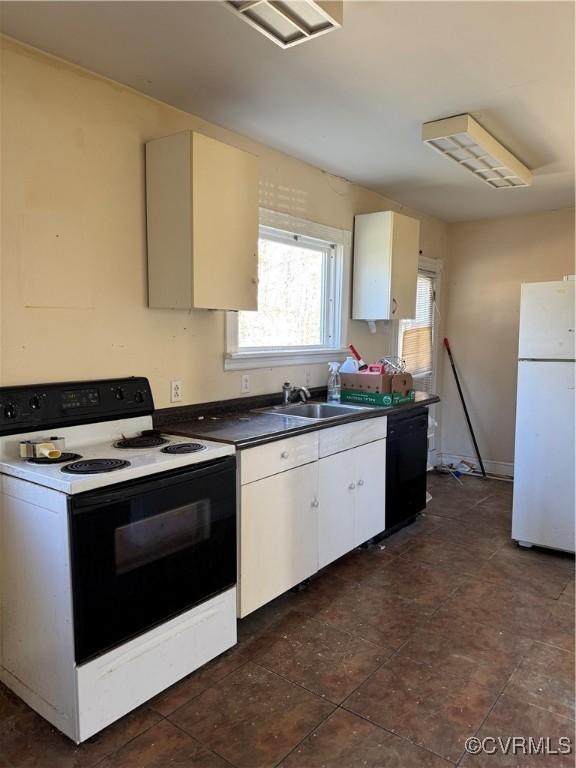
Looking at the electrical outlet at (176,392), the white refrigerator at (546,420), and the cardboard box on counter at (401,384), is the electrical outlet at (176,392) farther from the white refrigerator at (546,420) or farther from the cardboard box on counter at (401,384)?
the white refrigerator at (546,420)

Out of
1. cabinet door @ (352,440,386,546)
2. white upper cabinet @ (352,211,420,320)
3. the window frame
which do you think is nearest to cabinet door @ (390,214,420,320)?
white upper cabinet @ (352,211,420,320)

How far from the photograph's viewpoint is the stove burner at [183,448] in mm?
2107

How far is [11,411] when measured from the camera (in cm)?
201

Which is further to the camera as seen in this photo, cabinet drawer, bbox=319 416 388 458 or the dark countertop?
cabinet drawer, bbox=319 416 388 458

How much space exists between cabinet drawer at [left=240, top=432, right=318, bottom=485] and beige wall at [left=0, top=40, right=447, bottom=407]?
0.63 meters

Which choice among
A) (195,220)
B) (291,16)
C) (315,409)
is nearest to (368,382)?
(315,409)

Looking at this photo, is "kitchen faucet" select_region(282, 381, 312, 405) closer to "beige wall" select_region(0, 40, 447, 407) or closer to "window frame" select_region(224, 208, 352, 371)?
"window frame" select_region(224, 208, 352, 371)

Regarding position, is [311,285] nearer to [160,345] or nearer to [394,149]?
[394,149]

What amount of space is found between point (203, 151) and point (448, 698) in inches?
97.5

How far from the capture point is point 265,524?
2.43 meters

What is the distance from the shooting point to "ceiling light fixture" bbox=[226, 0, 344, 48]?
1621mm

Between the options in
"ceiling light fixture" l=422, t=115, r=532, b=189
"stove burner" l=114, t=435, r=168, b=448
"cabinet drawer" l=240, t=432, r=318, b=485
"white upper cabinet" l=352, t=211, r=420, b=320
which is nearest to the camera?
"stove burner" l=114, t=435, r=168, b=448

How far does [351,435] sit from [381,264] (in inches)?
59.1
